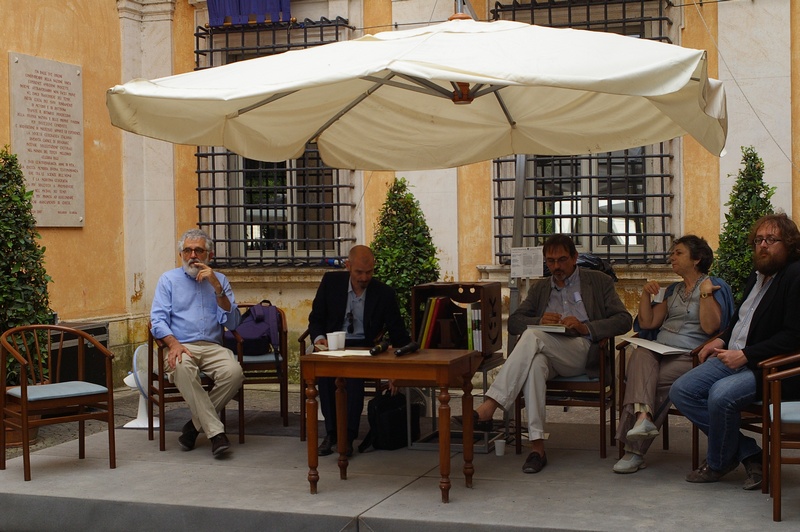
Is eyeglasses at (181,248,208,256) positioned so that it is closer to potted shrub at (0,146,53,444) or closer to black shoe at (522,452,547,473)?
potted shrub at (0,146,53,444)

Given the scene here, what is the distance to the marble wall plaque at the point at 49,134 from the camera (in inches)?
328

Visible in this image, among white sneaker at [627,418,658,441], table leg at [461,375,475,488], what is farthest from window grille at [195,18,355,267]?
white sneaker at [627,418,658,441]

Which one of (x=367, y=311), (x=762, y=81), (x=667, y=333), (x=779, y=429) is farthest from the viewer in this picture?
(x=762, y=81)

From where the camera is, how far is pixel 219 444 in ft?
19.5

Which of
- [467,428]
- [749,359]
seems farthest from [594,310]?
[467,428]

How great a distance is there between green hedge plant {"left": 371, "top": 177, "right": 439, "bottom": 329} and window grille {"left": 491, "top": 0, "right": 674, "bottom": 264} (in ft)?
2.55

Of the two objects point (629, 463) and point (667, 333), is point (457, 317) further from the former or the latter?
point (629, 463)

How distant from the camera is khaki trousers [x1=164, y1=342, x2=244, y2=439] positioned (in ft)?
19.8

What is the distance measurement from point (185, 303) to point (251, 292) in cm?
317

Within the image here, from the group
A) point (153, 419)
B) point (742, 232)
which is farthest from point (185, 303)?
point (742, 232)

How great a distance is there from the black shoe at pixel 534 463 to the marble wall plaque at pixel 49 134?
4.98 meters

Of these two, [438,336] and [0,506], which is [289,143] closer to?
[438,336]

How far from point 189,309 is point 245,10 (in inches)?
159

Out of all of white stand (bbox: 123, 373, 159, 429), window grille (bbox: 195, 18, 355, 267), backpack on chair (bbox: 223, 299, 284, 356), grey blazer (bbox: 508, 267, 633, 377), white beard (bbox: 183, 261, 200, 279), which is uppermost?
window grille (bbox: 195, 18, 355, 267)
